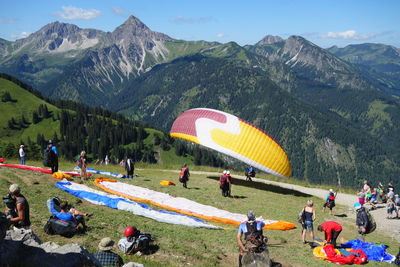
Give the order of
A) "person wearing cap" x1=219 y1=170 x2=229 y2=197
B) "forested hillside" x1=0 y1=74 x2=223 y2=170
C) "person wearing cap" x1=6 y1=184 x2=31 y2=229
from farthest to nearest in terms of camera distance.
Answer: "forested hillside" x1=0 y1=74 x2=223 y2=170, "person wearing cap" x1=219 y1=170 x2=229 y2=197, "person wearing cap" x1=6 y1=184 x2=31 y2=229

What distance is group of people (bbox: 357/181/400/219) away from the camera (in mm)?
26750

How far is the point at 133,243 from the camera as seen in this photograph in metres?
11.9

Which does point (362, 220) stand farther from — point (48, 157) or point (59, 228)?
point (48, 157)

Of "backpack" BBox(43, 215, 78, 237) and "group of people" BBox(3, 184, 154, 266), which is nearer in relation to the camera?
"group of people" BBox(3, 184, 154, 266)

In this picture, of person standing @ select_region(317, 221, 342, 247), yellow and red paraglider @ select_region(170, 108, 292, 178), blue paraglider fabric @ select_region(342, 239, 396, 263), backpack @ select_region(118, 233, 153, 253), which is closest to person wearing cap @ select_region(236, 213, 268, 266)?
backpack @ select_region(118, 233, 153, 253)

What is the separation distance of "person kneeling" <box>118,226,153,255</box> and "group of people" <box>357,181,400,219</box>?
2057 cm

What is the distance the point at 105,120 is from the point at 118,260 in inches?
7516

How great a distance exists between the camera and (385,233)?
75.1 ft

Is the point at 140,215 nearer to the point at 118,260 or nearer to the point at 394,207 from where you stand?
the point at 118,260

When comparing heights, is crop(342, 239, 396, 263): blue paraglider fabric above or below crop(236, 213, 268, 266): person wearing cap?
below

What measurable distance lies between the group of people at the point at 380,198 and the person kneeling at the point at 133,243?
810 inches

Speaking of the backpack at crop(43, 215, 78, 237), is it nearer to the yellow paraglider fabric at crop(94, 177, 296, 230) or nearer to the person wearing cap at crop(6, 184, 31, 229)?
the person wearing cap at crop(6, 184, 31, 229)

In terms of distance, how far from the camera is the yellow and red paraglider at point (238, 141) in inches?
1226

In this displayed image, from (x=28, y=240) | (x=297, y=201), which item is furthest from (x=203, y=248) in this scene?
(x=297, y=201)
